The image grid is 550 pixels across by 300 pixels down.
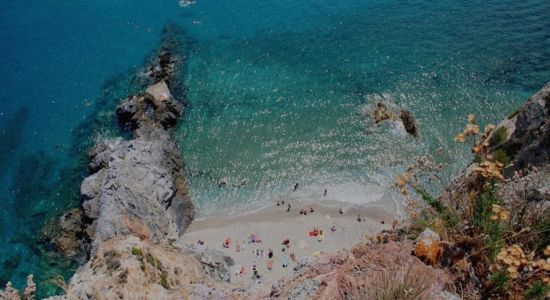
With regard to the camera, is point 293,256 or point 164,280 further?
point 293,256

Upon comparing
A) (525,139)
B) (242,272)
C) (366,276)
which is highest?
(366,276)

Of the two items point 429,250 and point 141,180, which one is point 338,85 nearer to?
point 141,180

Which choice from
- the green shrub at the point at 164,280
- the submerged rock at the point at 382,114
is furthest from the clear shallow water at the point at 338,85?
the green shrub at the point at 164,280

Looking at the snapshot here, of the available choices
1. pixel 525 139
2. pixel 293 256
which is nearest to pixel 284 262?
pixel 293 256

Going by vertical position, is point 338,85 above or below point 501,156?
below

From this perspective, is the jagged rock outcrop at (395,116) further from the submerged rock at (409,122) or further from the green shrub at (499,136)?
the green shrub at (499,136)

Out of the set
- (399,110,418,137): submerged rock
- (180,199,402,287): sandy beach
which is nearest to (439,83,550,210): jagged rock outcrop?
(180,199,402,287): sandy beach
